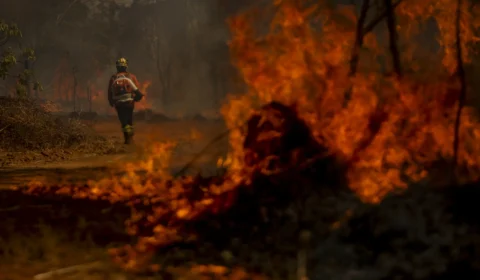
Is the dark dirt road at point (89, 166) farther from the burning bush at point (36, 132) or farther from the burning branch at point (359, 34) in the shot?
the burning branch at point (359, 34)

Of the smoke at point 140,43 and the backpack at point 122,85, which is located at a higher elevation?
the smoke at point 140,43

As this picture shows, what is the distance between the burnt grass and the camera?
15.1ft

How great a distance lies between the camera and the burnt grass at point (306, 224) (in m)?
4.60

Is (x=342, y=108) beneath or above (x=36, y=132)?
above

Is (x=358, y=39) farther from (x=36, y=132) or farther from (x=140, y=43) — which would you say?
(x=140, y=43)

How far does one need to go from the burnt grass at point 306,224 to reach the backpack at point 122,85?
718 cm

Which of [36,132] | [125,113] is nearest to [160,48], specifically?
[125,113]

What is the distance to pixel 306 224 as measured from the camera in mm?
5379

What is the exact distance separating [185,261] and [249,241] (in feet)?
2.59

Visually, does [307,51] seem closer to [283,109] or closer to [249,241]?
[283,109]

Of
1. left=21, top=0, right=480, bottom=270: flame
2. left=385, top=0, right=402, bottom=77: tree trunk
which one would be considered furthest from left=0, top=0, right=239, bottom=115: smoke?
left=385, top=0, right=402, bottom=77: tree trunk

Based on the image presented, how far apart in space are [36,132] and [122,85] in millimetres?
2499

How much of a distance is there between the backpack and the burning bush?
4.39ft

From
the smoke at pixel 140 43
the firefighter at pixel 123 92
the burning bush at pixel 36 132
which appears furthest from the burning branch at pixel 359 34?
the smoke at pixel 140 43
